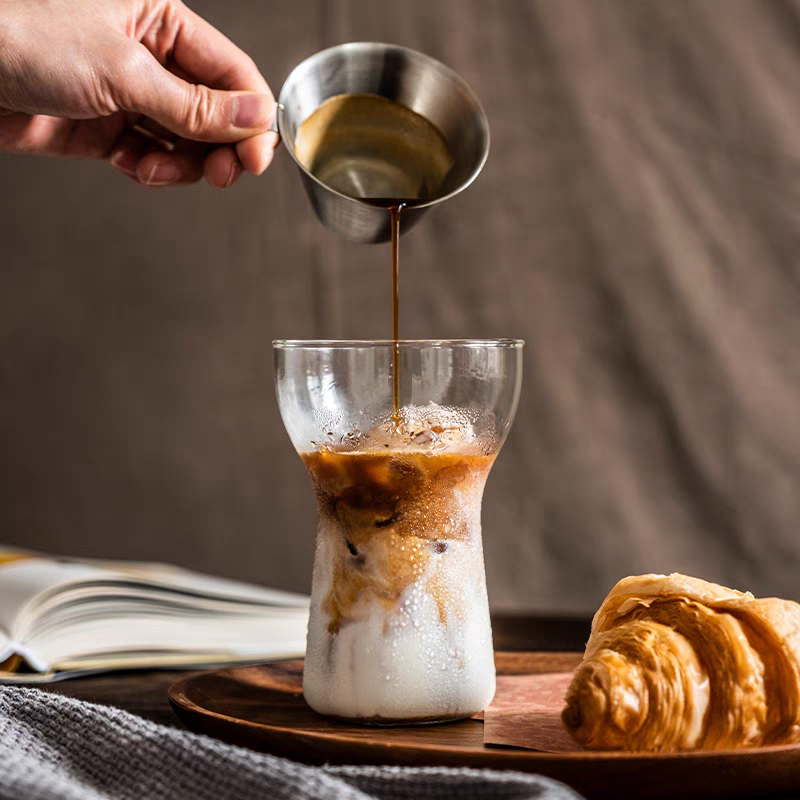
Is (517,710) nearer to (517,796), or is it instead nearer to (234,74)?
(517,796)

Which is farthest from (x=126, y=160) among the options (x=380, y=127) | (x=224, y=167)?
(x=380, y=127)

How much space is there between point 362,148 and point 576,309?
978mm

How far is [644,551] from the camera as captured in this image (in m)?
1.77

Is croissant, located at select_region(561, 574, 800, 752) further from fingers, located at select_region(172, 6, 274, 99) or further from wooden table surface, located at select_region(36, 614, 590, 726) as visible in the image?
fingers, located at select_region(172, 6, 274, 99)

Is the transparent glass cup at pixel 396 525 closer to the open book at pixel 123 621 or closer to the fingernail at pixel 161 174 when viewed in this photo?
the open book at pixel 123 621

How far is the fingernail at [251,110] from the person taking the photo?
93cm

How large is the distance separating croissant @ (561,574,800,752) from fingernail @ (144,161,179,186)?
73 centimetres

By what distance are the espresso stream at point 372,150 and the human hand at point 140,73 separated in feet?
0.29

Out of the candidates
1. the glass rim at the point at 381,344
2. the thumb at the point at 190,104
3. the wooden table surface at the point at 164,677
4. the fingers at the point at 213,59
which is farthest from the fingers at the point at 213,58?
the wooden table surface at the point at 164,677

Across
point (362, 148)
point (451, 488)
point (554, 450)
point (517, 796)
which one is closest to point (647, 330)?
point (554, 450)

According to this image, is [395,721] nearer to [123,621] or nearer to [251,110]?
[123,621]

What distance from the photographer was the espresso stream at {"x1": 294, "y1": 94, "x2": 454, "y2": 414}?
2.84 ft

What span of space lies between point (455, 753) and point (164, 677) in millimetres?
442

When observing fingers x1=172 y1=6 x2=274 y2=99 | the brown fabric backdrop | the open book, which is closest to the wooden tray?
the open book
